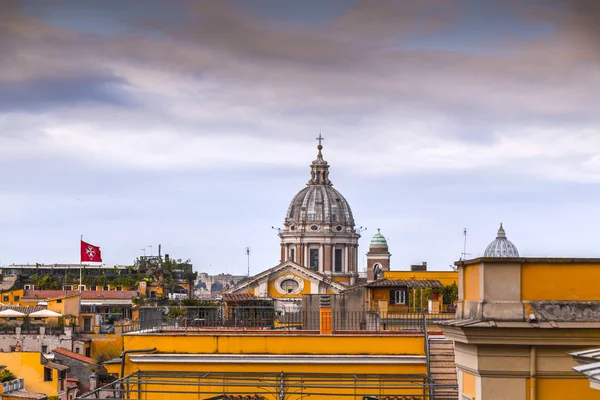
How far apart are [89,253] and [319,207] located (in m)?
60.6

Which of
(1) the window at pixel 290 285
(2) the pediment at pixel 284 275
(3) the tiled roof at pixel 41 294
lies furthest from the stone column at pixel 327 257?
(3) the tiled roof at pixel 41 294

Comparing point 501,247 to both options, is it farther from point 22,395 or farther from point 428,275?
point 22,395

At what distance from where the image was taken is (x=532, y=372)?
12.2 metres

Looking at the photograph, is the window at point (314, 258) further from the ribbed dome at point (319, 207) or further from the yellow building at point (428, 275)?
the yellow building at point (428, 275)

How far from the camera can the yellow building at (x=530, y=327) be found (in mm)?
12078

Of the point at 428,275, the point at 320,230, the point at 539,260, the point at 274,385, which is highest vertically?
the point at 320,230

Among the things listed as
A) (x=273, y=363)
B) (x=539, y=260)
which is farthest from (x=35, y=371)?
(x=539, y=260)

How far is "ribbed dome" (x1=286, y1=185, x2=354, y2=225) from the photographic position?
458 feet

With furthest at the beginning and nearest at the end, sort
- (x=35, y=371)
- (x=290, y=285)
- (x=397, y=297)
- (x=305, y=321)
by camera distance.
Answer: (x=290, y=285)
(x=35, y=371)
(x=397, y=297)
(x=305, y=321)

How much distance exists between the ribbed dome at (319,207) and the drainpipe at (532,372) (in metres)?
127

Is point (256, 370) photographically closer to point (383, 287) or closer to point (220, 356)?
point (220, 356)

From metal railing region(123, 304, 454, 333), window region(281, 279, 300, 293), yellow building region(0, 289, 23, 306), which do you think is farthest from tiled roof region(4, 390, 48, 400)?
yellow building region(0, 289, 23, 306)

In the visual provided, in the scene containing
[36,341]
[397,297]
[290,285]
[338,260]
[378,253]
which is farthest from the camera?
[338,260]

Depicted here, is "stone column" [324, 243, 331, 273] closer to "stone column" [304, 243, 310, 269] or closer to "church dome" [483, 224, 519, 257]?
"stone column" [304, 243, 310, 269]
